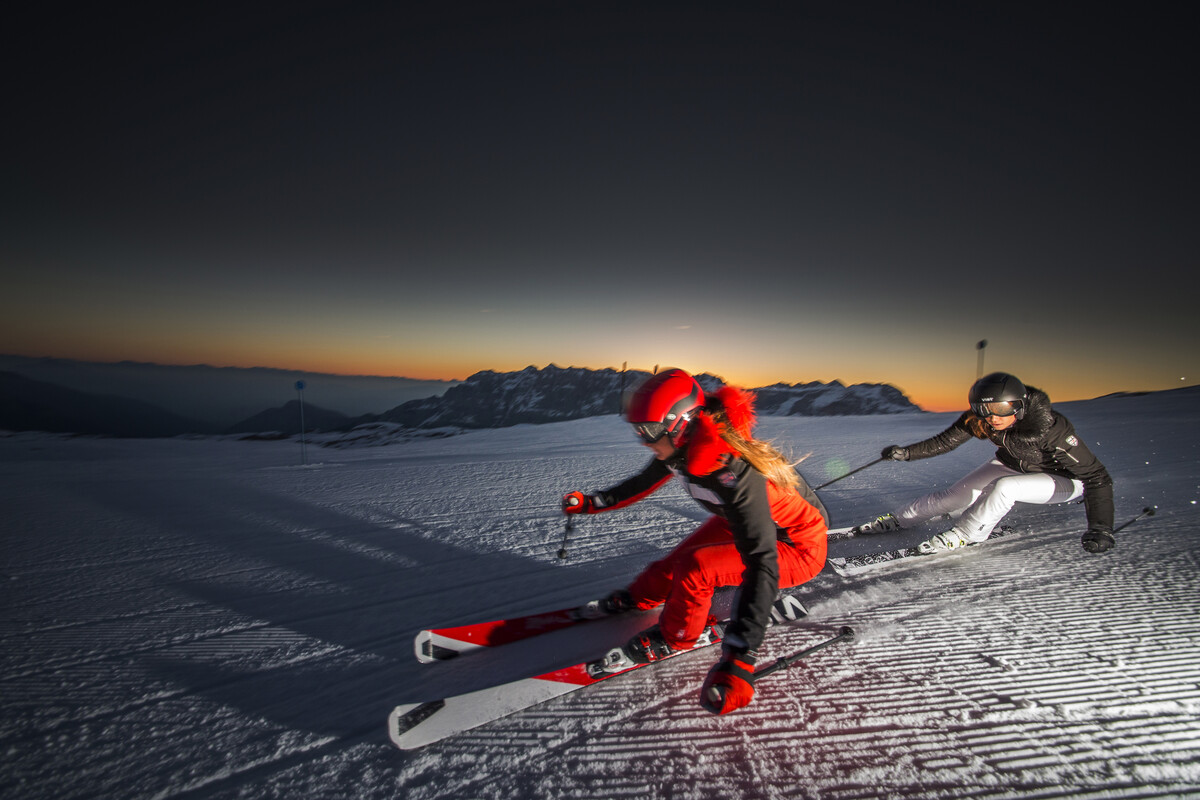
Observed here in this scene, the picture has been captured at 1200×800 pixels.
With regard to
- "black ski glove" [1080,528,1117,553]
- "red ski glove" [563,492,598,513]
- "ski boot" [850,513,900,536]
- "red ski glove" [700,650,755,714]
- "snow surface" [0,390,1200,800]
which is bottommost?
"snow surface" [0,390,1200,800]

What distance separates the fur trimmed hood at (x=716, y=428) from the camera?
7.62 ft

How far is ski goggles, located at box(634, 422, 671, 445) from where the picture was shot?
2365 mm

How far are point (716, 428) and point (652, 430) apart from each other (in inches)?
12.3

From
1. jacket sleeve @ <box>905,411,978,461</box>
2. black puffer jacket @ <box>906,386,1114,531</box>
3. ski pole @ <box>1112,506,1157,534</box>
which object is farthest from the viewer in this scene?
jacket sleeve @ <box>905,411,978,461</box>

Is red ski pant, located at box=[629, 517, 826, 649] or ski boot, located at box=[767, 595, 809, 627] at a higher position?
red ski pant, located at box=[629, 517, 826, 649]

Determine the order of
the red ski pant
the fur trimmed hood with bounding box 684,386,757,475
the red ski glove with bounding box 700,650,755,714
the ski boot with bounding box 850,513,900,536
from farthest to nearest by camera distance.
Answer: the ski boot with bounding box 850,513,900,536
the red ski pant
the fur trimmed hood with bounding box 684,386,757,475
the red ski glove with bounding box 700,650,755,714

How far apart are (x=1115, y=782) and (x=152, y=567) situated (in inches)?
243

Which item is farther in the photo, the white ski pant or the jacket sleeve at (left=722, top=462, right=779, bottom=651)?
the white ski pant

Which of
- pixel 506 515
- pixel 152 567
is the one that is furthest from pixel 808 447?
pixel 152 567

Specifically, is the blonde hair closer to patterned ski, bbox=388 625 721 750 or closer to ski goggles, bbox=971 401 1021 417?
patterned ski, bbox=388 625 721 750

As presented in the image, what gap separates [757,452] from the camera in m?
2.43

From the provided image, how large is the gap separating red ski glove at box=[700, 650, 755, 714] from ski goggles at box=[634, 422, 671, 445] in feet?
3.14

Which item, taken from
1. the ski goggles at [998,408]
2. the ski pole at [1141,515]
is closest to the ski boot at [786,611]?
the ski goggles at [998,408]

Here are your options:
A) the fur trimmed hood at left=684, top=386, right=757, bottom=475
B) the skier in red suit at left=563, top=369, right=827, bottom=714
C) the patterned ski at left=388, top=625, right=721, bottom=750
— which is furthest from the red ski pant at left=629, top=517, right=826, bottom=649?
the fur trimmed hood at left=684, top=386, right=757, bottom=475
